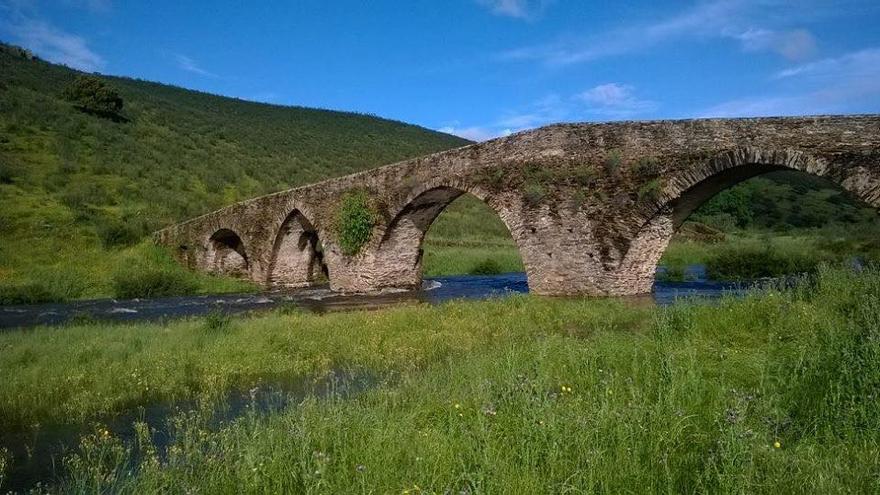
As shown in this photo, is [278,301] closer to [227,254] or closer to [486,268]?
[227,254]

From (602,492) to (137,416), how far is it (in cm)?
521

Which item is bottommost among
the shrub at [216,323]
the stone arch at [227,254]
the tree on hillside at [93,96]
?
the shrub at [216,323]

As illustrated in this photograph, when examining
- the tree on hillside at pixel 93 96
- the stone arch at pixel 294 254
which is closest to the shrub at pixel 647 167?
the stone arch at pixel 294 254

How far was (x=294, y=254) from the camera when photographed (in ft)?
75.2

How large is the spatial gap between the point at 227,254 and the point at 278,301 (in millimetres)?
8659

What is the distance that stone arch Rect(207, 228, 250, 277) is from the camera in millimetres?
24328

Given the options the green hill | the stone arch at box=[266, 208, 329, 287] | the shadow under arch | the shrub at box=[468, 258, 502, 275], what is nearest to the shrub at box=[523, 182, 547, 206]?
the shadow under arch

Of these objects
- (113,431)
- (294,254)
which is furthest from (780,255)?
(113,431)

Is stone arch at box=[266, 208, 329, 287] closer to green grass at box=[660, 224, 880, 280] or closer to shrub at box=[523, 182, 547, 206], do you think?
shrub at box=[523, 182, 547, 206]

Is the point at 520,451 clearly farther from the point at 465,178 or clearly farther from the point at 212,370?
the point at 465,178

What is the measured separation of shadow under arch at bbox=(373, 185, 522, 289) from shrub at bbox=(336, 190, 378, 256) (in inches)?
23.6

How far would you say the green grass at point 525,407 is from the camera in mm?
3529

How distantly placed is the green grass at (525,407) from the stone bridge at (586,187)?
166 inches

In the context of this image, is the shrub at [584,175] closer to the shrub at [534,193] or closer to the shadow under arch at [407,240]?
the shrub at [534,193]
